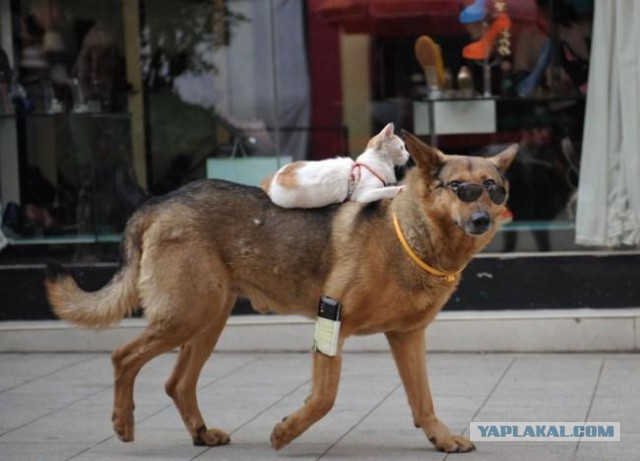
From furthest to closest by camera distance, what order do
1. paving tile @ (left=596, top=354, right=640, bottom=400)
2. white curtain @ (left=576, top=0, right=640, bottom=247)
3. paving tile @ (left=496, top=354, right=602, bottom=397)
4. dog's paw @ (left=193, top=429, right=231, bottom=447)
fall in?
white curtain @ (left=576, top=0, right=640, bottom=247)
paving tile @ (left=496, top=354, right=602, bottom=397)
paving tile @ (left=596, top=354, right=640, bottom=400)
dog's paw @ (left=193, top=429, right=231, bottom=447)

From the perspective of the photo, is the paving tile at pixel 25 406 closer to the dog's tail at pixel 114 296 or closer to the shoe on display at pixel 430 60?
the dog's tail at pixel 114 296

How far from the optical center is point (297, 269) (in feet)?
23.2

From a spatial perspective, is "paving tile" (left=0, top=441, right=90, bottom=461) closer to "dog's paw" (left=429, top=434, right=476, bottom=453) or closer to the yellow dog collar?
"dog's paw" (left=429, top=434, right=476, bottom=453)

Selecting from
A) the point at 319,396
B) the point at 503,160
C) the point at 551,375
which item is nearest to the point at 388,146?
the point at 503,160

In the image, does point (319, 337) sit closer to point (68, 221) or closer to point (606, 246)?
point (606, 246)

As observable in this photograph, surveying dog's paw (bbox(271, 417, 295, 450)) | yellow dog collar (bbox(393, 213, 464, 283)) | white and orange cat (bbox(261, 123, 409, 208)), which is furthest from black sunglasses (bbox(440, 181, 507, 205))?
dog's paw (bbox(271, 417, 295, 450))

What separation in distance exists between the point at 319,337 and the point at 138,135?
14.7 ft

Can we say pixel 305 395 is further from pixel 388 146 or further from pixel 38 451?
pixel 388 146

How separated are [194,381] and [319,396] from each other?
2.96ft

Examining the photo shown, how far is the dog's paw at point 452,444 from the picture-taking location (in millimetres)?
6969

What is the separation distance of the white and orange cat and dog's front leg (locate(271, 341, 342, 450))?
811 millimetres

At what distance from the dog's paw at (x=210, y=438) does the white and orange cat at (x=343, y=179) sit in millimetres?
1265

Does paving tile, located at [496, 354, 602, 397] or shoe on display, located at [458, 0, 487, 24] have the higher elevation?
shoe on display, located at [458, 0, 487, 24]

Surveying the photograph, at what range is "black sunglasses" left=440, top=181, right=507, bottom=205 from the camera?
661 centimetres
